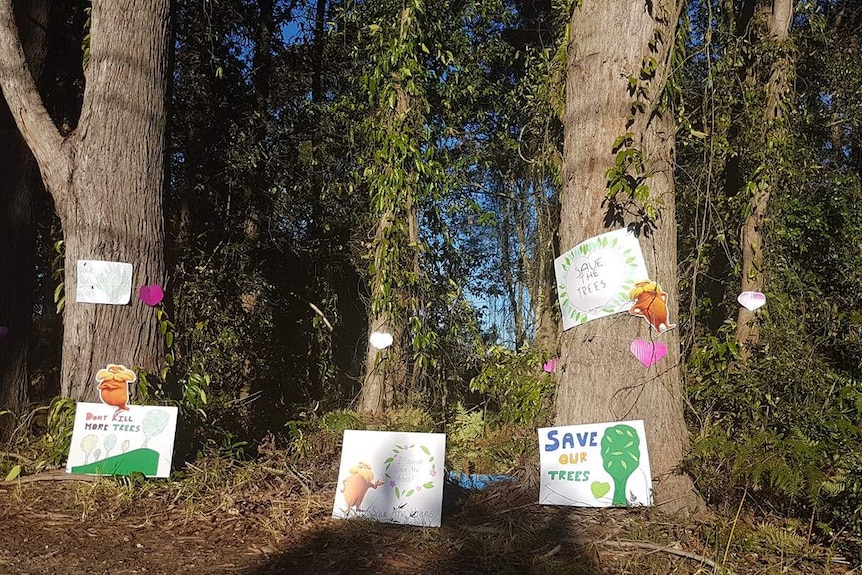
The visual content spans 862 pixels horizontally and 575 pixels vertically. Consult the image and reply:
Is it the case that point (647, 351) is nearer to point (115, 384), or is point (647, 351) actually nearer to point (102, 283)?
point (115, 384)

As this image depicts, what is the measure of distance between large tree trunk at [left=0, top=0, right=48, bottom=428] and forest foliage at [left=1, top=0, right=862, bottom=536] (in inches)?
23.8

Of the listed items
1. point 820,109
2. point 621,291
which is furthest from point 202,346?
point 820,109

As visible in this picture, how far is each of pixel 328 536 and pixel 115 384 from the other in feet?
5.66

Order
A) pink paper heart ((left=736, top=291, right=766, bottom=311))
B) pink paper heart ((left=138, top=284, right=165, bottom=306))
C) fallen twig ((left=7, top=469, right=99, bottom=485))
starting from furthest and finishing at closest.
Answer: pink paper heart ((left=736, top=291, right=766, bottom=311)), pink paper heart ((left=138, top=284, right=165, bottom=306)), fallen twig ((left=7, top=469, right=99, bottom=485))

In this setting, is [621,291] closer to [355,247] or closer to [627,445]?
[627,445]

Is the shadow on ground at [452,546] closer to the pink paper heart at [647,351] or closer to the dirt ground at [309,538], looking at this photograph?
the dirt ground at [309,538]

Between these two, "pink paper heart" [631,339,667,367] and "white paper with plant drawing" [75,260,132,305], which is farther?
"white paper with plant drawing" [75,260,132,305]

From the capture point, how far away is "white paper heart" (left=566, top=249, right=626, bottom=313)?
4004 mm

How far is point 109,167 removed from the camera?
15.1 ft

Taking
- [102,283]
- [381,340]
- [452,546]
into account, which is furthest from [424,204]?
[452,546]

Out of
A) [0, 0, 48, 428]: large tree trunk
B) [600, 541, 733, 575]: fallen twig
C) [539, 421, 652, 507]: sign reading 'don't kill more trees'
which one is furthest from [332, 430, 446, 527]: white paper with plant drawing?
[0, 0, 48, 428]: large tree trunk

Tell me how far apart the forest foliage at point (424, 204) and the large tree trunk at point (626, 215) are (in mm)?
692

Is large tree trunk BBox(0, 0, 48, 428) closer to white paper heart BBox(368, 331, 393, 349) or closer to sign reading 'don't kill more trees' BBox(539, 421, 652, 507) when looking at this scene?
white paper heart BBox(368, 331, 393, 349)

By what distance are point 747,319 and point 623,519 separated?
4.39 m
